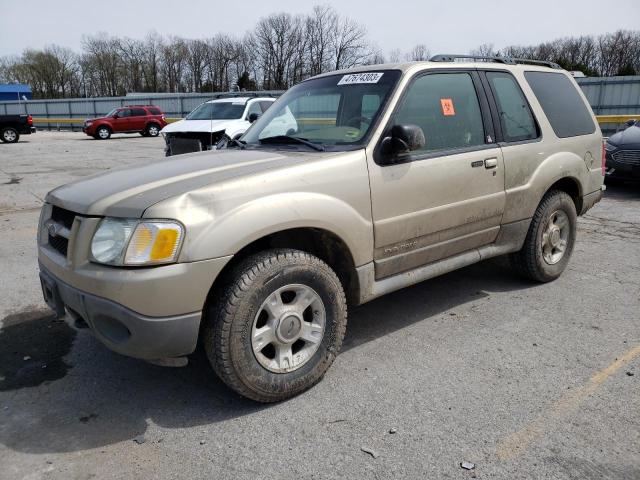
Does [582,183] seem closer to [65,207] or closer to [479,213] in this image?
[479,213]

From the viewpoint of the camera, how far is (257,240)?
292 centimetres

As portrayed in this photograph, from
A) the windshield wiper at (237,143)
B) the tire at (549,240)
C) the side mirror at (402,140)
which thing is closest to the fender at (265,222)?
the side mirror at (402,140)

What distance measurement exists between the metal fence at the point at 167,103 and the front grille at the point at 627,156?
1505 centimetres

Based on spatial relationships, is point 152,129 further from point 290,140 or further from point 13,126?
point 290,140

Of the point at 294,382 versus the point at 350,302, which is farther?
the point at 350,302

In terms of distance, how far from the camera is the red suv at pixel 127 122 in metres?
28.7

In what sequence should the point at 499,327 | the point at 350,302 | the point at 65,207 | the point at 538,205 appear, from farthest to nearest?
the point at 538,205, the point at 499,327, the point at 350,302, the point at 65,207

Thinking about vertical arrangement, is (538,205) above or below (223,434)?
above

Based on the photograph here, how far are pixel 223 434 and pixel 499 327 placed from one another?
7.18 feet

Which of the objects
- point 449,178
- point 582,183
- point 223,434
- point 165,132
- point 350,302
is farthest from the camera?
point 165,132

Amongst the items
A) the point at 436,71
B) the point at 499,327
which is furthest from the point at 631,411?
the point at 436,71

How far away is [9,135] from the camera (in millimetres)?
25344

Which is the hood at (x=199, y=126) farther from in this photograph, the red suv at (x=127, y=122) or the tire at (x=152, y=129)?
the tire at (x=152, y=129)

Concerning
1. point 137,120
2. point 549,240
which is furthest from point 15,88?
point 549,240
